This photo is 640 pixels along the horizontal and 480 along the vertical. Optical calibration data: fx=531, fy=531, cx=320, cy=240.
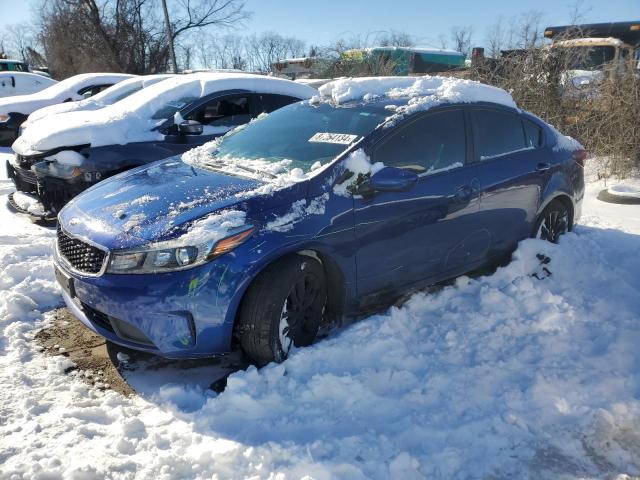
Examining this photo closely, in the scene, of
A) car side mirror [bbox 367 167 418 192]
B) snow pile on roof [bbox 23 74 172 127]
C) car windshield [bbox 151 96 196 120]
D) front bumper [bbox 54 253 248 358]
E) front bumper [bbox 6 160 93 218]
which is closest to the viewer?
front bumper [bbox 54 253 248 358]

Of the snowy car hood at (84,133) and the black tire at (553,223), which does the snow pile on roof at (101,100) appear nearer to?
the snowy car hood at (84,133)

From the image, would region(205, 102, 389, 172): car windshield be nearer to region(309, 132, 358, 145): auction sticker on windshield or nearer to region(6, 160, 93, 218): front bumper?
region(309, 132, 358, 145): auction sticker on windshield

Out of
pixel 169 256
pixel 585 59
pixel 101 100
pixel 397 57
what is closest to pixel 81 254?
pixel 169 256

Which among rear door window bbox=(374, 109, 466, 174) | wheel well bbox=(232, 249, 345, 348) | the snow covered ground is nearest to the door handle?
rear door window bbox=(374, 109, 466, 174)

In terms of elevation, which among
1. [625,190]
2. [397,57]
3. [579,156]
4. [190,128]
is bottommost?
[625,190]

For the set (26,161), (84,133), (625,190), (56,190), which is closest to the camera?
(56,190)

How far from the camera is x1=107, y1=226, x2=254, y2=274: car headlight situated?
275cm

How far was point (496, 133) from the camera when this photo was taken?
4.24 m

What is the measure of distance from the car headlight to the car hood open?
1.9 inches

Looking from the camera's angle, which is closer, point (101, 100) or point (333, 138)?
point (333, 138)

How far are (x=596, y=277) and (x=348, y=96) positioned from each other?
2454mm

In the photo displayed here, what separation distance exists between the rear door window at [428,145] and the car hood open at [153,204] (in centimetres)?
79

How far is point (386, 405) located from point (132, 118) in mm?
4537

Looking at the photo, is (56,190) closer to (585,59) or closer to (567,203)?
(567,203)
